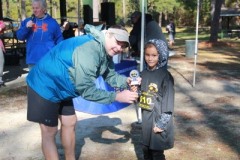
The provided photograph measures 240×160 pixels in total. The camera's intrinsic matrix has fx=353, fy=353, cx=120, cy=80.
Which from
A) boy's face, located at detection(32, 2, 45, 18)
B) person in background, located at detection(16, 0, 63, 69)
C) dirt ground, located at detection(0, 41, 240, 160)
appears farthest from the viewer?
person in background, located at detection(16, 0, 63, 69)

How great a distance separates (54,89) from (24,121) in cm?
273

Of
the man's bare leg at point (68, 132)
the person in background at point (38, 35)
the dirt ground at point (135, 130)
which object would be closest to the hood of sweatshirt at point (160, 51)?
the man's bare leg at point (68, 132)

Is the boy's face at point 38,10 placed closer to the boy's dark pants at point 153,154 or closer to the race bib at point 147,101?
the race bib at point 147,101

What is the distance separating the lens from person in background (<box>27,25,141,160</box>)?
2439 mm

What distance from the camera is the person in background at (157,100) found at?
286 centimetres

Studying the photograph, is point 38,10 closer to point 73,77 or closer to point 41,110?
point 41,110

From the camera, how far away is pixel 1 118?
534cm

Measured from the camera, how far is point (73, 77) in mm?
2531

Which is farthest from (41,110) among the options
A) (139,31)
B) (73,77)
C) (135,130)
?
(139,31)

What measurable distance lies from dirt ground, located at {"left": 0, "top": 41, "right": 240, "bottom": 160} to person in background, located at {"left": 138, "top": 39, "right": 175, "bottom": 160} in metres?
0.96

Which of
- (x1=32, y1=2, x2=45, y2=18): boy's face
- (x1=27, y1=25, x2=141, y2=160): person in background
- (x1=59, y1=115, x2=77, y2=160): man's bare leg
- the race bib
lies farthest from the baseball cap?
(x1=32, y1=2, x2=45, y2=18): boy's face

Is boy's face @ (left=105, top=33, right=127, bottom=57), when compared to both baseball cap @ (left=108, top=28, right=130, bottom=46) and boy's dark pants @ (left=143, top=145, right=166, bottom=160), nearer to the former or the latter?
baseball cap @ (left=108, top=28, right=130, bottom=46)

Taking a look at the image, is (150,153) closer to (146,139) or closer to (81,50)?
(146,139)

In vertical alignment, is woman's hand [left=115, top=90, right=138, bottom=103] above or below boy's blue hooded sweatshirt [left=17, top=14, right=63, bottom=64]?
below
